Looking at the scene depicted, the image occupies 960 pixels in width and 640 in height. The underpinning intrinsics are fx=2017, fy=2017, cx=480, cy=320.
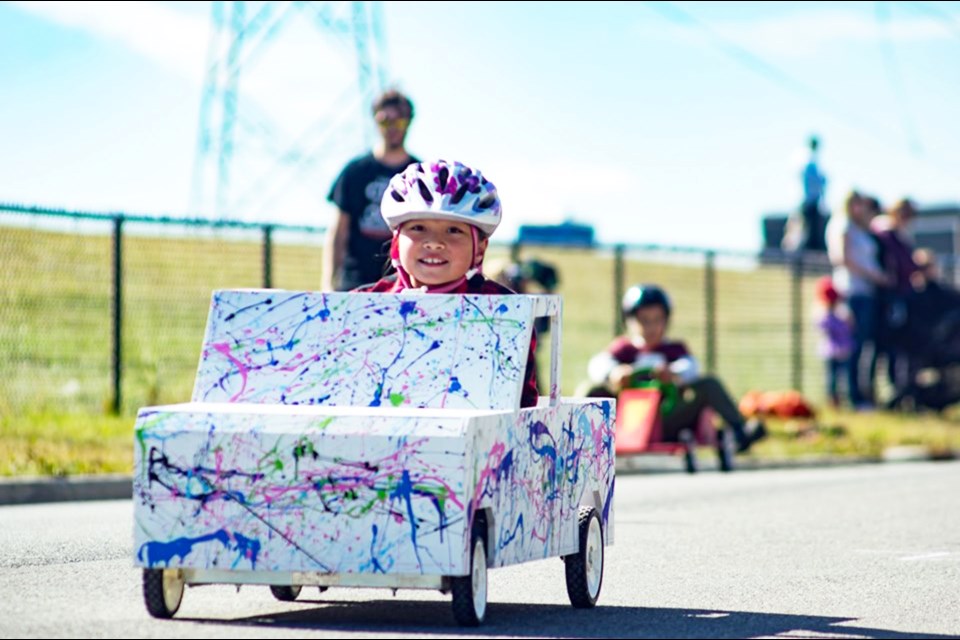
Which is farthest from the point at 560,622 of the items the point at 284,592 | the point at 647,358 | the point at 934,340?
the point at 934,340

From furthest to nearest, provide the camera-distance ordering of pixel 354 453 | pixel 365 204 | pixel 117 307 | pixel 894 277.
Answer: pixel 894 277
pixel 117 307
pixel 365 204
pixel 354 453

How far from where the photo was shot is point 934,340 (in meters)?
24.0

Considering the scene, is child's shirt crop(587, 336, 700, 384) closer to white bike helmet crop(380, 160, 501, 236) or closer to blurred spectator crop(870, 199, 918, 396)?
blurred spectator crop(870, 199, 918, 396)

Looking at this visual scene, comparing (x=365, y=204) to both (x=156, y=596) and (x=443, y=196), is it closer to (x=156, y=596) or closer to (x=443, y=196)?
(x=443, y=196)

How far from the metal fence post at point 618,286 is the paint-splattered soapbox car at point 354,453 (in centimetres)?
1760

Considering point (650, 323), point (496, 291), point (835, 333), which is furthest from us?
point (835, 333)

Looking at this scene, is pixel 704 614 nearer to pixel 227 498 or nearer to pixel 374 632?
pixel 374 632

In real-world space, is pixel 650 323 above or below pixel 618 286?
below

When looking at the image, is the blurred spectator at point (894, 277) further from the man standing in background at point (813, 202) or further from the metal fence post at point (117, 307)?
the metal fence post at point (117, 307)

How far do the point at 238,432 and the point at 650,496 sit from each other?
787cm

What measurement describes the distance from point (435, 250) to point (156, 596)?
6.47 ft

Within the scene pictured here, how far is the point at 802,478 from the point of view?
656 inches

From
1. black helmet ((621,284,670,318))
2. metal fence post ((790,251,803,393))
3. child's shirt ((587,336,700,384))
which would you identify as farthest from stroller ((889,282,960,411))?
black helmet ((621,284,670,318))

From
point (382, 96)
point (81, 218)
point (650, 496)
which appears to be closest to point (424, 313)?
point (382, 96)
